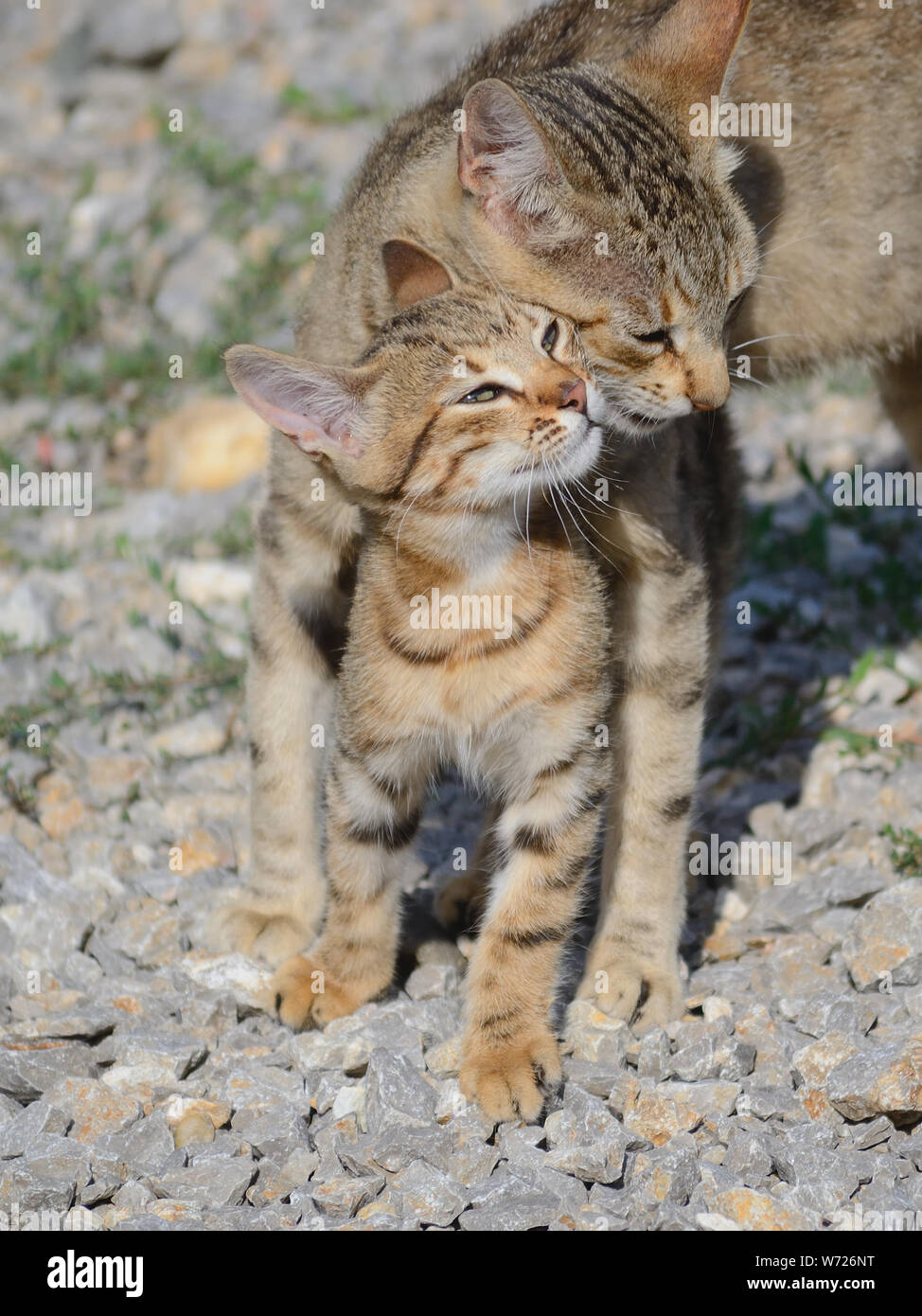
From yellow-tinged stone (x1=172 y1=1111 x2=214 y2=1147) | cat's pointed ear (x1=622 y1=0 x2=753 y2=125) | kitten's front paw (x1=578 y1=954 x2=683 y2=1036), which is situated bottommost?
yellow-tinged stone (x1=172 y1=1111 x2=214 y2=1147)

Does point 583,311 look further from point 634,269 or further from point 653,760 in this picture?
point 653,760

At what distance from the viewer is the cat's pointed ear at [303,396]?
324 centimetres

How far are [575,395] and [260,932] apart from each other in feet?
5.49

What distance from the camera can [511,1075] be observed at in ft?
11.1

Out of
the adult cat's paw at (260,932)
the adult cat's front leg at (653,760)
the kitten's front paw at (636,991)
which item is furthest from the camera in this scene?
the adult cat's paw at (260,932)

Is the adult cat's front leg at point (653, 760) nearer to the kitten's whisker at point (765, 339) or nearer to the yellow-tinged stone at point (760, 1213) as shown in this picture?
the kitten's whisker at point (765, 339)

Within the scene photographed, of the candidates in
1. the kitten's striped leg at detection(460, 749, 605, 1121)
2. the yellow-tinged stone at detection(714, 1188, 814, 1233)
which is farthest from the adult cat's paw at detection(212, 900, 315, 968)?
the yellow-tinged stone at detection(714, 1188, 814, 1233)

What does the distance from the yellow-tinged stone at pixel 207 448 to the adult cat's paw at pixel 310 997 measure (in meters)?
2.98

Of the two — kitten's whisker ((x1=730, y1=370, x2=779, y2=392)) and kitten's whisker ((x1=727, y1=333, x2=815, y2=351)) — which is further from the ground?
kitten's whisker ((x1=727, y1=333, x2=815, y2=351))

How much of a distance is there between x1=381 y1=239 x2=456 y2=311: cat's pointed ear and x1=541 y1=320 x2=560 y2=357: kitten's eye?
0.30m

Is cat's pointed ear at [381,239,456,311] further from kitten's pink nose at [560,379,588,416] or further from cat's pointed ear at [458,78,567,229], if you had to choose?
kitten's pink nose at [560,379,588,416]

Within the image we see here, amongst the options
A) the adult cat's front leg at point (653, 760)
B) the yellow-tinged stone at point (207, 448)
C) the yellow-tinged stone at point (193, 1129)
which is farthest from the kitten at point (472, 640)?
the yellow-tinged stone at point (207, 448)

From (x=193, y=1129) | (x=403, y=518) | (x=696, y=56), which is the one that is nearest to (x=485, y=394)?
(x=403, y=518)

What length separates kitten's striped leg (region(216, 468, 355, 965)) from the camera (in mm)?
4043
